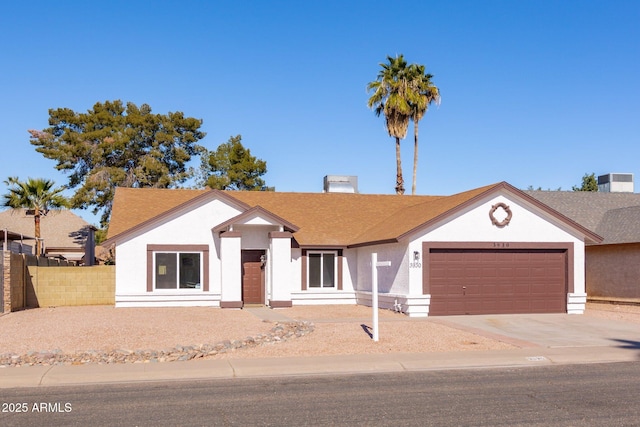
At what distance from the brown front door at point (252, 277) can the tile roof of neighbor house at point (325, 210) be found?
2.04 meters

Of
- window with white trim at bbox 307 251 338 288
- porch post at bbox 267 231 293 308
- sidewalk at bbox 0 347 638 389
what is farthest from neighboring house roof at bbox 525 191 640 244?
sidewalk at bbox 0 347 638 389

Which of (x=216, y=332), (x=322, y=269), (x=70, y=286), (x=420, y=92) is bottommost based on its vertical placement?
(x=216, y=332)

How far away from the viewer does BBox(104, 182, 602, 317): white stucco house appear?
25.3 m

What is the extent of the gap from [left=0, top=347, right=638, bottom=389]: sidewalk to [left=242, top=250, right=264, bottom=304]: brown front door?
14.5 meters

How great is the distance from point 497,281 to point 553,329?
15.8 feet

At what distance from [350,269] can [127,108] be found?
29.3m

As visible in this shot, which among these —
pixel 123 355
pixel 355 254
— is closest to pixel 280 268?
pixel 355 254

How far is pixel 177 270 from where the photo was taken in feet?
93.8

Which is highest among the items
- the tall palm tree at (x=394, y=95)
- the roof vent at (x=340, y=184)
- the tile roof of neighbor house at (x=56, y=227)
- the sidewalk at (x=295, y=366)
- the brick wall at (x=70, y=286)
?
the tall palm tree at (x=394, y=95)

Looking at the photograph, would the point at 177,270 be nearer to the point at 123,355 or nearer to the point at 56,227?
the point at 123,355

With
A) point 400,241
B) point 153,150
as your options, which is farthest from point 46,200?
point 400,241

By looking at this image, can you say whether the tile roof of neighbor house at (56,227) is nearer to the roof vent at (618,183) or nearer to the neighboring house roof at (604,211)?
the neighboring house roof at (604,211)

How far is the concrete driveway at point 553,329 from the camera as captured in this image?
17.9m

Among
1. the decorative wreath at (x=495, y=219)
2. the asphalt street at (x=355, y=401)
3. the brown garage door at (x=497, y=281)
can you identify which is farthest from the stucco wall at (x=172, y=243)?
the asphalt street at (x=355, y=401)
